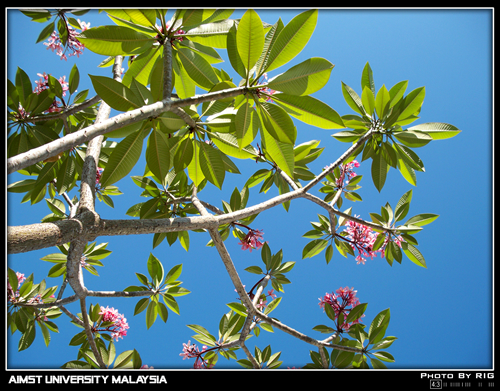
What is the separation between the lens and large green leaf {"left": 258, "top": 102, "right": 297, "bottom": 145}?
1.62 metres

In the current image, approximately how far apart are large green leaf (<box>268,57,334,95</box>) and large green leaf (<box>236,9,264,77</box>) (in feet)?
0.59

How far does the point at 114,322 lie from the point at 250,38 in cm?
345

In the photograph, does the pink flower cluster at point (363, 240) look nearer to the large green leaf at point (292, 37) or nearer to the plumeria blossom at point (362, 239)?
the plumeria blossom at point (362, 239)

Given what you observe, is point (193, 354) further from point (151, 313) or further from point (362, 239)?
point (362, 239)

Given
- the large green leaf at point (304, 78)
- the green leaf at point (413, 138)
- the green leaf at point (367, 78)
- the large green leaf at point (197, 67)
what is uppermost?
the green leaf at point (367, 78)

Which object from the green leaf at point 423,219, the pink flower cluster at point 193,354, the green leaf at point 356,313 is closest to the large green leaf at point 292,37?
the green leaf at point 423,219

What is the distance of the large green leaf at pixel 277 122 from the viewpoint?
1619 millimetres

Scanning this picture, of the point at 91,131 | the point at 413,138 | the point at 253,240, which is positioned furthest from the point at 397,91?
the point at 91,131

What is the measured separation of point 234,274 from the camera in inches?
83.4

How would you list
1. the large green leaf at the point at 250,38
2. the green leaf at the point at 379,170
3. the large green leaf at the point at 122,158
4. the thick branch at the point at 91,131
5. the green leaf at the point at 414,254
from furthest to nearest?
the green leaf at the point at 414,254 < the green leaf at the point at 379,170 < the large green leaf at the point at 122,158 < the large green leaf at the point at 250,38 < the thick branch at the point at 91,131

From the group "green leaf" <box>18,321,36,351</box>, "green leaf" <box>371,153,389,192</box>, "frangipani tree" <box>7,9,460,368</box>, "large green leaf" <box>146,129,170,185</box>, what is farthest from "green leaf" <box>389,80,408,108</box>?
"green leaf" <box>18,321,36,351</box>

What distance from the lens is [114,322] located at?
3234 millimetres

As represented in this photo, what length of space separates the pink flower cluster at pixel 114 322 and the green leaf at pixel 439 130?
3892mm
